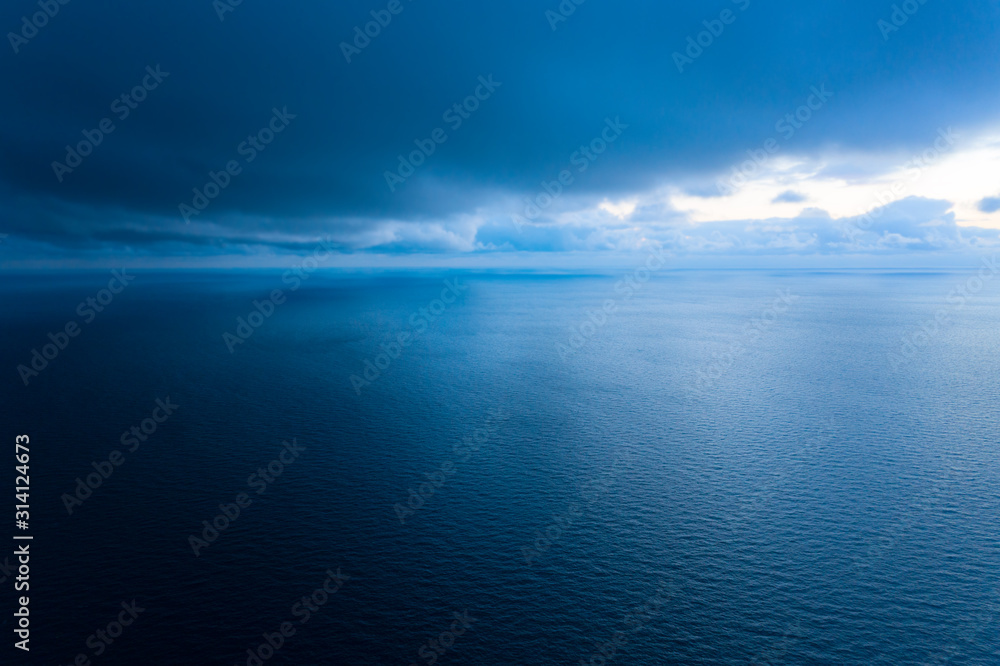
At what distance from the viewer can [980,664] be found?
5228cm

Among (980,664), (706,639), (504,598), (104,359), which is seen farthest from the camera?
(104,359)

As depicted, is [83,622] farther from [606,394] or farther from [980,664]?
[606,394]

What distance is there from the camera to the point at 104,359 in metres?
176

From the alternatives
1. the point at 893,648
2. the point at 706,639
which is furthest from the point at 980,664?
the point at 706,639

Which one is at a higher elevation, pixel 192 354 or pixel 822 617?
pixel 192 354

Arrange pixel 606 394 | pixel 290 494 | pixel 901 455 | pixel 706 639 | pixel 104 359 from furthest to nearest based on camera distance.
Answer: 1. pixel 104 359
2. pixel 606 394
3. pixel 901 455
4. pixel 290 494
5. pixel 706 639

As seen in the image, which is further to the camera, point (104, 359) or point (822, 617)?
point (104, 359)

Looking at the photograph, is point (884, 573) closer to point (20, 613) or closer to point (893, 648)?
point (893, 648)

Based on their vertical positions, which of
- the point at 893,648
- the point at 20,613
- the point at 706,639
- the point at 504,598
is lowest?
the point at 20,613

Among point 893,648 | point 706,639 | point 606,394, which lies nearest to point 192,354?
point 606,394

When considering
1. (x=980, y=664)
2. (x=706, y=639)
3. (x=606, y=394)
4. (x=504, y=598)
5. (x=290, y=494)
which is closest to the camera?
(x=980, y=664)

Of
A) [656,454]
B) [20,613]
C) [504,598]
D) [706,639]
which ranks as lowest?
[20,613]

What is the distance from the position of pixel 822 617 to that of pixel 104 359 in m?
196

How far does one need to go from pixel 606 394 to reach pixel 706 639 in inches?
3382
